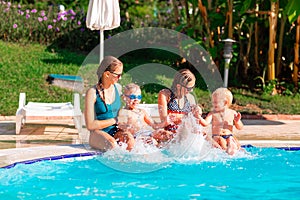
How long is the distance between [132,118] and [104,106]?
37 centimetres

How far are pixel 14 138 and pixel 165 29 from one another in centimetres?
980

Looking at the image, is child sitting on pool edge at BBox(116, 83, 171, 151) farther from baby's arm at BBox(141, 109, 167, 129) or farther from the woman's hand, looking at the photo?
the woman's hand

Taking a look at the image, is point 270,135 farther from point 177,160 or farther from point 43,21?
point 43,21

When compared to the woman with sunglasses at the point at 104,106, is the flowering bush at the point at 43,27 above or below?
above

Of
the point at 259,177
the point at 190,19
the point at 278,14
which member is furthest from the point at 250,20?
the point at 259,177

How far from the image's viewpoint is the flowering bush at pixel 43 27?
57.2 ft

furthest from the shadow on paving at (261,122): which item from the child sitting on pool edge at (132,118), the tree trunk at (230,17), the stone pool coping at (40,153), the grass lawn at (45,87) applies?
the stone pool coping at (40,153)

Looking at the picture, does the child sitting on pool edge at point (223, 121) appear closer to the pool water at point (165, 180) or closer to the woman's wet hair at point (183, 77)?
the pool water at point (165, 180)

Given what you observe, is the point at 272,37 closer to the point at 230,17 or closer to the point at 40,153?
the point at 230,17

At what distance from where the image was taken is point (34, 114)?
8945 mm

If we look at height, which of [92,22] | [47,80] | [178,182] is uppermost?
[92,22]

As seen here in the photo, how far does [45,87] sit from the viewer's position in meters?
Result: 13.4

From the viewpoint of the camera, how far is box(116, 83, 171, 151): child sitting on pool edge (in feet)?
23.2

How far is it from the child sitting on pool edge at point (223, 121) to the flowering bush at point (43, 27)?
35.2 feet
